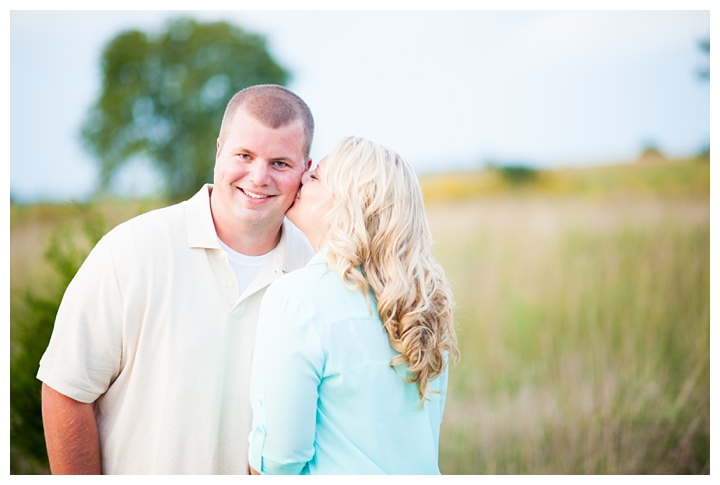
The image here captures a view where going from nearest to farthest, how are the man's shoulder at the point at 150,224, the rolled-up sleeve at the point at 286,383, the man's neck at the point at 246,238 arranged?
the rolled-up sleeve at the point at 286,383 → the man's shoulder at the point at 150,224 → the man's neck at the point at 246,238

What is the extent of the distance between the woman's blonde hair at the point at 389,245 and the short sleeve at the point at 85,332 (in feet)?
2.32

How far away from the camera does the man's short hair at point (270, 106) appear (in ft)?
5.88

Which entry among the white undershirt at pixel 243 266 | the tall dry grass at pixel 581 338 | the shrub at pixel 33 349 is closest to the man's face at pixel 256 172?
the white undershirt at pixel 243 266

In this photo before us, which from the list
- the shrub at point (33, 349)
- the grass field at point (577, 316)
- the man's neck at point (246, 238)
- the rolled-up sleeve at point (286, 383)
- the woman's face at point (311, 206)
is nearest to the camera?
the rolled-up sleeve at point (286, 383)

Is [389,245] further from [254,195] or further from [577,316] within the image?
[577,316]

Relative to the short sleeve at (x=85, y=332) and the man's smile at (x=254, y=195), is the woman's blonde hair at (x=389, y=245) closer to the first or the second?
the man's smile at (x=254, y=195)

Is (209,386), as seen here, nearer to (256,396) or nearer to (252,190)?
(256,396)

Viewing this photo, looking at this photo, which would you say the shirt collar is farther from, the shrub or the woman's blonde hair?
the shrub

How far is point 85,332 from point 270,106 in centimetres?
90


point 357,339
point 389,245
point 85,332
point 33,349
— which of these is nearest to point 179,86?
point 33,349

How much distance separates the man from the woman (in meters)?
0.34

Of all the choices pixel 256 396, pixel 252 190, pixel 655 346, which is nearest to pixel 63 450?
pixel 256 396

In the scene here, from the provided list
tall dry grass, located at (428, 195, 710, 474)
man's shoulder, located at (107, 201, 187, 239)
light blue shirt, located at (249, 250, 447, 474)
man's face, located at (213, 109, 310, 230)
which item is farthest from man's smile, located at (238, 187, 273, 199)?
tall dry grass, located at (428, 195, 710, 474)
